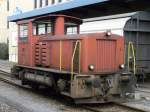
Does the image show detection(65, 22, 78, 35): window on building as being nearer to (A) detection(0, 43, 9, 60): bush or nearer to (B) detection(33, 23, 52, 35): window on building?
(B) detection(33, 23, 52, 35): window on building

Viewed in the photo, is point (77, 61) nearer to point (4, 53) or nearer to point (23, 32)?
point (23, 32)

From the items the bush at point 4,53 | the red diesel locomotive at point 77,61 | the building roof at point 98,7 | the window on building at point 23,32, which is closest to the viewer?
the red diesel locomotive at point 77,61

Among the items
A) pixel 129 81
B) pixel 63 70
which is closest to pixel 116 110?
pixel 129 81

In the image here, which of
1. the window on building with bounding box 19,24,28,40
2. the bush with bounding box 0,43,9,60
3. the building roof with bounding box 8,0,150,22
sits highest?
the building roof with bounding box 8,0,150,22

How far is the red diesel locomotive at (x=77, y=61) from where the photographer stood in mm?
10734

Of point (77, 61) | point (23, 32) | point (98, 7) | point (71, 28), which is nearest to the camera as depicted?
point (77, 61)

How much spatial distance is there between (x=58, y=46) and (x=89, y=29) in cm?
573

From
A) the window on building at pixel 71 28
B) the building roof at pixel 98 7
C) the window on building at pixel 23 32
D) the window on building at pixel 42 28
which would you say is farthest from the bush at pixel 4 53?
the window on building at pixel 71 28

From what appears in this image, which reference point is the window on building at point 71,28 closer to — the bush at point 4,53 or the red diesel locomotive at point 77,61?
the red diesel locomotive at point 77,61

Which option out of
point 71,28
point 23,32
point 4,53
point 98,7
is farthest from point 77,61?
point 4,53

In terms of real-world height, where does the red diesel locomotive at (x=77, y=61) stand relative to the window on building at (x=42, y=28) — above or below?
below

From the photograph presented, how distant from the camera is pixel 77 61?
11117mm

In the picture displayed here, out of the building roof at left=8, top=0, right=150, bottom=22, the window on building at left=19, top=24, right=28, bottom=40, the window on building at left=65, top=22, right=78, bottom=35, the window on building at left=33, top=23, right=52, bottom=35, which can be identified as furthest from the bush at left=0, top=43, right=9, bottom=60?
the window on building at left=65, top=22, right=78, bottom=35

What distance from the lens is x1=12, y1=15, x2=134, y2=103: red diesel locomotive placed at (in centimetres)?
1073
